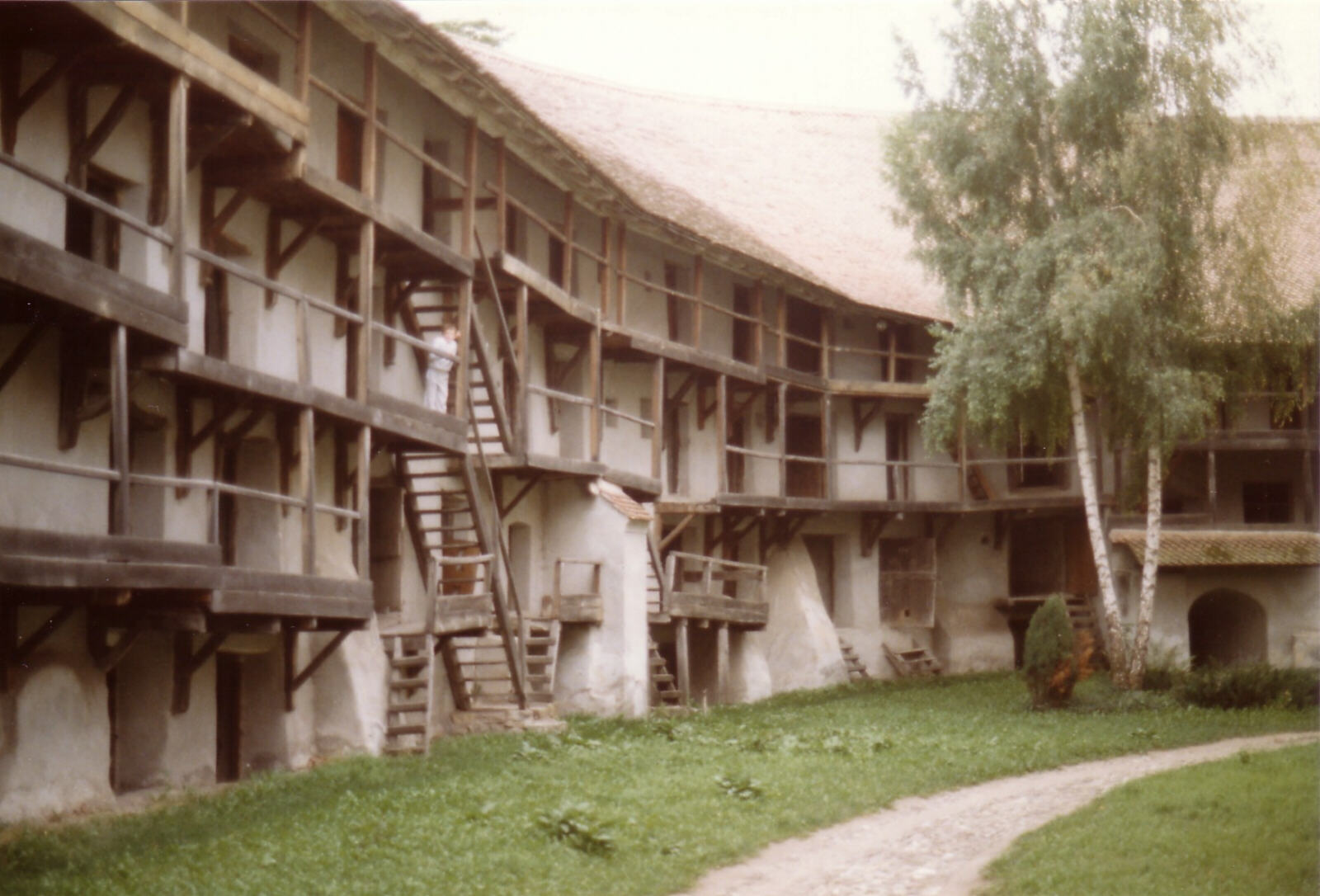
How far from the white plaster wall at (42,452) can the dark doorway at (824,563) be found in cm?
2398

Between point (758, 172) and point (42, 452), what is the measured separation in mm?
30972

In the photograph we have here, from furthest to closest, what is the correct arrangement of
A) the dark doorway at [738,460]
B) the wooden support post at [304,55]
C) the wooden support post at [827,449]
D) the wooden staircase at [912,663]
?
the wooden staircase at [912,663]
the wooden support post at [827,449]
the dark doorway at [738,460]
the wooden support post at [304,55]

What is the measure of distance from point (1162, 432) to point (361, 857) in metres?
19.6

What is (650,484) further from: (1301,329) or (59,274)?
(59,274)

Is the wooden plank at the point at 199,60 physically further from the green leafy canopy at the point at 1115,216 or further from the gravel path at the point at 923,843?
the green leafy canopy at the point at 1115,216

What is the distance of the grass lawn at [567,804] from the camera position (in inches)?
495

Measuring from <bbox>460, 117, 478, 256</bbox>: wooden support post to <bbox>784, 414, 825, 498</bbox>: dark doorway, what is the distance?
16274mm

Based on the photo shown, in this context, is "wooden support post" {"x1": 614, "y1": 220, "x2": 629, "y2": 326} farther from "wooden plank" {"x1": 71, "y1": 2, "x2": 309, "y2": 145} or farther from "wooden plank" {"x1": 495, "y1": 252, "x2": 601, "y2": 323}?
"wooden plank" {"x1": 71, "y1": 2, "x2": 309, "y2": 145}

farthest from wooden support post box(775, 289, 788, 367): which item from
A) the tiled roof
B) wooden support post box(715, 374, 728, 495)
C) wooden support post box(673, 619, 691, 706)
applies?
wooden support post box(673, 619, 691, 706)

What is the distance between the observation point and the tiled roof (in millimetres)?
33938

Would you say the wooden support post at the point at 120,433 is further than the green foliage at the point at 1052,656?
No

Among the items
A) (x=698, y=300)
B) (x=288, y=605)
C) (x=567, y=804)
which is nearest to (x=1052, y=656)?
(x=698, y=300)

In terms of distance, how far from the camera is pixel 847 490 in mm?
37688

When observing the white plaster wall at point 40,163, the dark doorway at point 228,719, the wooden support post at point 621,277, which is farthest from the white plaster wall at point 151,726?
the wooden support post at point 621,277
